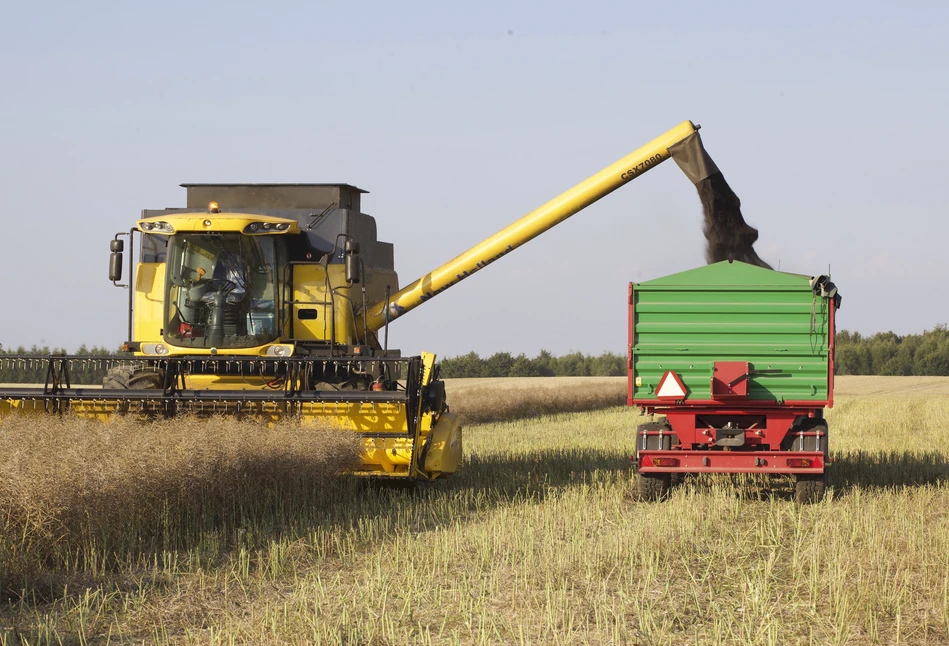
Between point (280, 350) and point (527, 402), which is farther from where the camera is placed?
point (527, 402)

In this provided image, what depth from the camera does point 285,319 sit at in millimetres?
11344

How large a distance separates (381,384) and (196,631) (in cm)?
516

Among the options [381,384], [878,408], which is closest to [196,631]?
[381,384]

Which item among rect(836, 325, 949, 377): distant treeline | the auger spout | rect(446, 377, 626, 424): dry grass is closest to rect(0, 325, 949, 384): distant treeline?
rect(836, 325, 949, 377): distant treeline

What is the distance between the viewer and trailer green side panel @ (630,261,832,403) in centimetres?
1040

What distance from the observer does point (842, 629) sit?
18.3 ft

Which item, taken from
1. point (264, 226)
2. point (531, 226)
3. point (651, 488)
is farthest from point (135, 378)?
point (651, 488)

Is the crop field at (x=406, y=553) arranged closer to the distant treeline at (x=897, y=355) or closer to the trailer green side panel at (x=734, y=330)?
the trailer green side panel at (x=734, y=330)

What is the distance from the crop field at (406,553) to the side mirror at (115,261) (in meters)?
1.94

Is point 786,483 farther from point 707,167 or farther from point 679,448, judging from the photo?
point 707,167

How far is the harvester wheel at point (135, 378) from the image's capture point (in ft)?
A: 35.9

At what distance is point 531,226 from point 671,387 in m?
2.65

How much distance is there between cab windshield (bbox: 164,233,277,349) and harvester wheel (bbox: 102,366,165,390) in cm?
37

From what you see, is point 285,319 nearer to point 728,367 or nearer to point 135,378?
point 135,378
